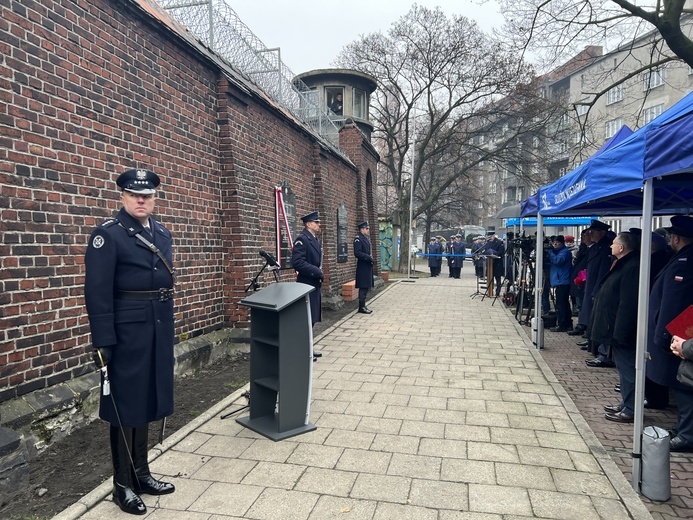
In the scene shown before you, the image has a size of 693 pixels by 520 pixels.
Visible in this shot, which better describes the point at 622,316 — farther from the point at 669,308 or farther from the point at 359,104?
the point at 359,104

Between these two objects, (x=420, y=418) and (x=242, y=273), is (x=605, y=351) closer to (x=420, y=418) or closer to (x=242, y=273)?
(x=420, y=418)

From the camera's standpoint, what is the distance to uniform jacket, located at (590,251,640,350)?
455cm

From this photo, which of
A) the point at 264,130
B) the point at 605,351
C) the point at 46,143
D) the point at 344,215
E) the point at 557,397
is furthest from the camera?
the point at 344,215

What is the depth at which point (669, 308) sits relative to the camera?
4.02 m

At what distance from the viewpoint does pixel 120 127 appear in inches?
187

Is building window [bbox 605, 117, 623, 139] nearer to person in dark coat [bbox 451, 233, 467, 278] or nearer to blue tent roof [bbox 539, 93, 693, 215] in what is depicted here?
person in dark coat [bbox 451, 233, 467, 278]

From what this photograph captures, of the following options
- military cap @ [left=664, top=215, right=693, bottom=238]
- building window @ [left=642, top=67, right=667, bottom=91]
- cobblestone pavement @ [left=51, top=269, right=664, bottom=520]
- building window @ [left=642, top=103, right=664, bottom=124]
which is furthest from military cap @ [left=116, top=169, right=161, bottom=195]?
building window @ [left=642, top=103, right=664, bottom=124]

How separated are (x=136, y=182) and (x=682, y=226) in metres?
4.35

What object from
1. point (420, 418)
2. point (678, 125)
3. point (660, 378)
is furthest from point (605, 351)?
point (678, 125)

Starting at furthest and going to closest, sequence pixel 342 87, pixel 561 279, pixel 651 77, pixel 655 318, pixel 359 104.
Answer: pixel 359 104 → pixel 342 87 → pixel 651 77 → pixel 561 279 → pixel 655 318

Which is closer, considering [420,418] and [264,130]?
[420,418]

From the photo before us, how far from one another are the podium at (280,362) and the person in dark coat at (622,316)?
9.78ft

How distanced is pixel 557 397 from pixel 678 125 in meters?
3.26

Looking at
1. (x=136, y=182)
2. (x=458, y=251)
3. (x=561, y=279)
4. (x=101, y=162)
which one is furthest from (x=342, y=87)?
(x=136, y=182)
